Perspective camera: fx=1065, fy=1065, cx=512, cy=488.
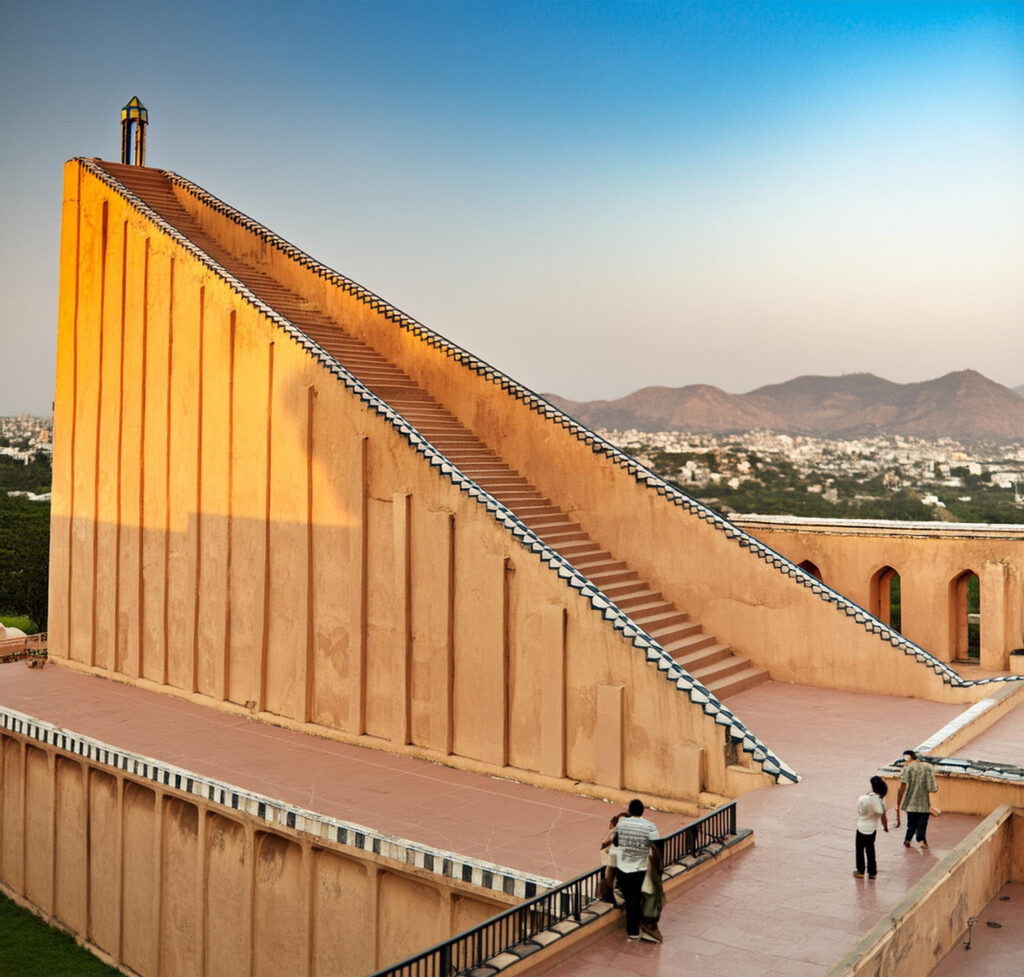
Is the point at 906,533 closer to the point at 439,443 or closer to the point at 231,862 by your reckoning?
the point at 439,443

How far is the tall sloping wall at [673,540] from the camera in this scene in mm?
12031

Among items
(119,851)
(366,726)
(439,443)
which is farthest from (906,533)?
(119,851)

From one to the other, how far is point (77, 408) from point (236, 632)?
5.62 meters

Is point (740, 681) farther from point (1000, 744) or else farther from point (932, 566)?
point (932, 566)

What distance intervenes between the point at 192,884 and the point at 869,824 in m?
6.94

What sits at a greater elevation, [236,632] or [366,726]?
[236,632]

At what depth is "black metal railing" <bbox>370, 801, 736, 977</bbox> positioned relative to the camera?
17.0 ft

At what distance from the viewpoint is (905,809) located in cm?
743

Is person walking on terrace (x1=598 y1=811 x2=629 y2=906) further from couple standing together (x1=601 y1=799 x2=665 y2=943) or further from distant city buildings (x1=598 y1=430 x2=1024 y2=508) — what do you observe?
distant city buildings (x1=598 y1=430 x2=1024 y2=508)

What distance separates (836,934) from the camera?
6160 mm

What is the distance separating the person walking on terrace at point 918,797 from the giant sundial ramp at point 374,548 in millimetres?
1458

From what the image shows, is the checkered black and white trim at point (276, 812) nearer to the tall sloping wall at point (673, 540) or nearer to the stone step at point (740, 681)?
the stone step at point (740, 681)

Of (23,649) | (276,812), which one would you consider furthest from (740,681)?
(23,649)

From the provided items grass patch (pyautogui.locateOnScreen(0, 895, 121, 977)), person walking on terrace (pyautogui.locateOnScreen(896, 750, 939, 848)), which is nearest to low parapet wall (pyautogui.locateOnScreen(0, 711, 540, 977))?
grass patch (pyautogui.locateOnScreen(0, 895, 121, 977))
